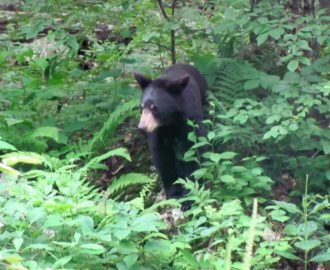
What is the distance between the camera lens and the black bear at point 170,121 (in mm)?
6539

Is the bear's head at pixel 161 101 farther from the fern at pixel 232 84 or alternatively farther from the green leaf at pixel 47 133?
the green leaf at pixel 47 133

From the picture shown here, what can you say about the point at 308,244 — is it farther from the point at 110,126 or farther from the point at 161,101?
the point at 110,126

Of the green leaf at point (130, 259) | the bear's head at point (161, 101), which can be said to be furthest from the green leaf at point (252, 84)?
the green leaf at point (130, 259)

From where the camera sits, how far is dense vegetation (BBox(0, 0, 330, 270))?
4461mm

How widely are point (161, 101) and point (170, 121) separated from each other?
24 cm

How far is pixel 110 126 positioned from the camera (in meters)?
7.54

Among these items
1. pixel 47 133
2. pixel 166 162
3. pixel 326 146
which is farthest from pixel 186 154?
pixel 47 133

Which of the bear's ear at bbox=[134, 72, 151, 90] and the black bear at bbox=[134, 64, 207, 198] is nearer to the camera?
the black bear at bbox=[134, 64, 207, 198]

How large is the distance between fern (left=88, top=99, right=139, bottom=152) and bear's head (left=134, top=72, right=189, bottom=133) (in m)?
0.78

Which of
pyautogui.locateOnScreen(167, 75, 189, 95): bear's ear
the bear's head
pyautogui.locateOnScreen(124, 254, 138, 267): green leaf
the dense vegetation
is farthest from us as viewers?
pyautogui.locateOnScreen(167, 75, 189, 95): bear's ear

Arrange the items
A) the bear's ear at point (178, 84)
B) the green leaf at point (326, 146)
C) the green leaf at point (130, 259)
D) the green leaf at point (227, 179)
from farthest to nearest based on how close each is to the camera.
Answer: the bear's ear at point (178, 84), the green leaf at point (326, 146), the green leaf at point (227, 179), the green leaf at point (130, 259)

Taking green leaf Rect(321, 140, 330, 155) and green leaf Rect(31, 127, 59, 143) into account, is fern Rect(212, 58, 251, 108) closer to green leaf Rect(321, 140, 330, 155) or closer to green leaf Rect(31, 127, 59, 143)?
green leaf Rect(321, 140, 330, 155)

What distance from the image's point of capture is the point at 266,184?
239 inches

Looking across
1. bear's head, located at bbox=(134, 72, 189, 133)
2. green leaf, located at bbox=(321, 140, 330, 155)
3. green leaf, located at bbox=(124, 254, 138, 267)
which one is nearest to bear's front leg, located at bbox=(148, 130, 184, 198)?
bear's head, located at bbox=(134, 72, 189, 133)
